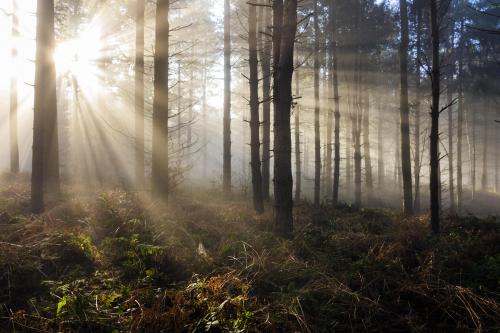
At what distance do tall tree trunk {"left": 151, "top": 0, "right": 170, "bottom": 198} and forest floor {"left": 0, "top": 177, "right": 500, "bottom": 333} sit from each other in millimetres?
2622

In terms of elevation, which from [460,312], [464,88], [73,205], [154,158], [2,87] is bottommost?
[460,312]

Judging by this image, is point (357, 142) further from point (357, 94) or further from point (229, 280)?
point (229, 280)

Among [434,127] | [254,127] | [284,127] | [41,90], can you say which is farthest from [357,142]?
[41,90]

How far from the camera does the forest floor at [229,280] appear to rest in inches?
150

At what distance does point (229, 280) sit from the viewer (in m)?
4.65

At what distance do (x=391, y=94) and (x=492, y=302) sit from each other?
30090mm

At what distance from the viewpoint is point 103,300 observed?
13.6 ft

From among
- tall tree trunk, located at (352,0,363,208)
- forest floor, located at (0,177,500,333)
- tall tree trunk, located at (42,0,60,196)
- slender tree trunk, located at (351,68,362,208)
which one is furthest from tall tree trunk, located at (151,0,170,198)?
slender tree trunk, located at (351,68,362,208)

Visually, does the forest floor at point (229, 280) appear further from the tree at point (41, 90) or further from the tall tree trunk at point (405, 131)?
the tall tree trunk at point (405, 131)

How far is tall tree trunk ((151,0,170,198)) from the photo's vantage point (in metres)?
10.4

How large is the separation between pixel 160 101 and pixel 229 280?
7087 mm

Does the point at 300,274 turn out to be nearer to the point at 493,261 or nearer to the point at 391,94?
the point at 493,261

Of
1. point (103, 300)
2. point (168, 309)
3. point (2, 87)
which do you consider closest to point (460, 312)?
point (168, 309)

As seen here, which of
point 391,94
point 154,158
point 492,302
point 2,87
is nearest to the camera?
point 492,302
